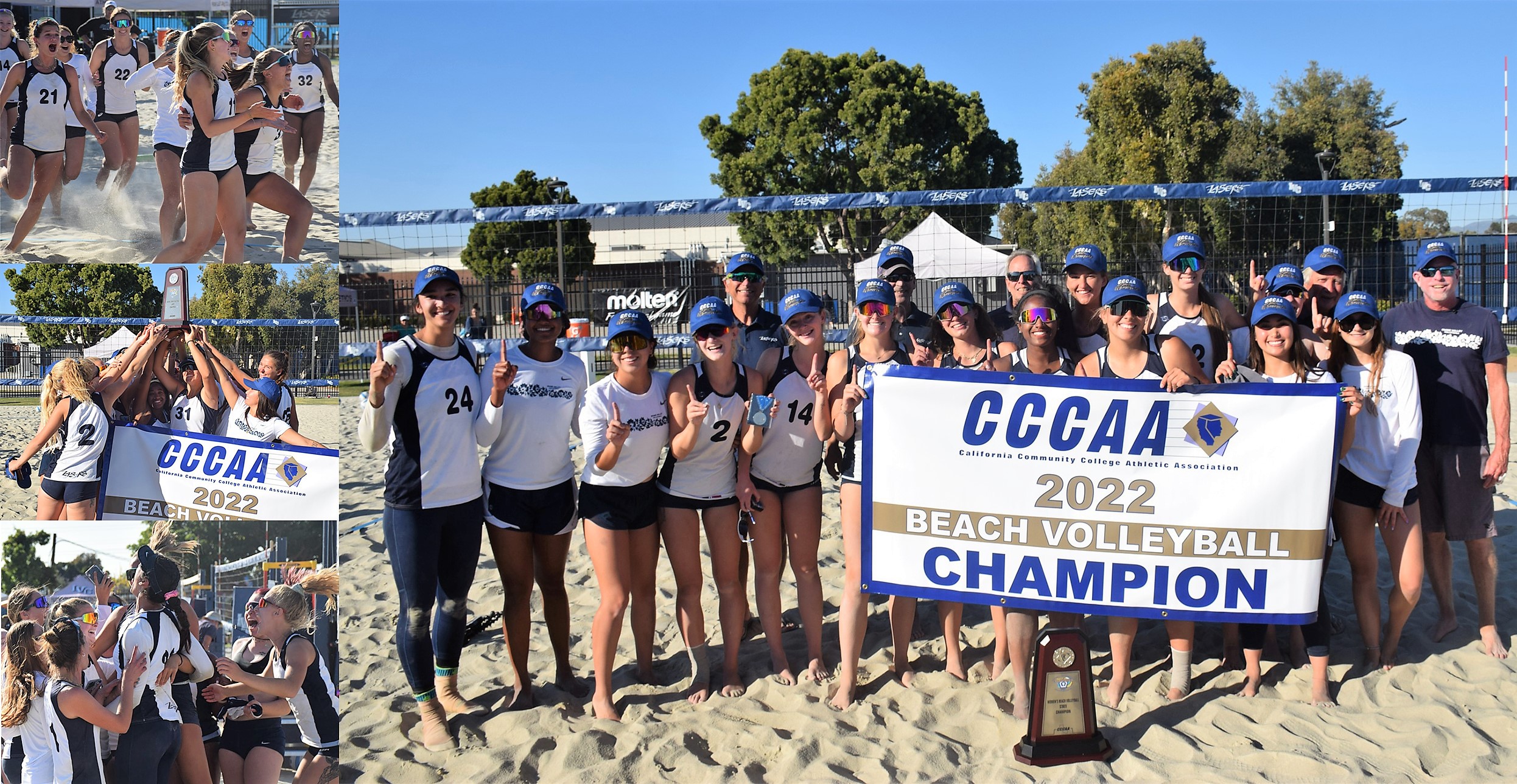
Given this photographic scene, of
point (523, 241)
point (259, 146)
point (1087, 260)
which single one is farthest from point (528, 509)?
point (523, 241)

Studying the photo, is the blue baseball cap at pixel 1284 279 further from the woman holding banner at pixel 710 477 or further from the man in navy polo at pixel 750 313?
the woman holding banner at pixel 710 477

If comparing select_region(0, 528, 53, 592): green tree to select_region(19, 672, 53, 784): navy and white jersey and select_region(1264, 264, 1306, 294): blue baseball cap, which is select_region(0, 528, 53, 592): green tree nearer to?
select_region(19, 672, 53, 784): navy and white jersey

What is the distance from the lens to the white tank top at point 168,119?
3.36m

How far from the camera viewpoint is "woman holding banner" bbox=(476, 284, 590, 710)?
3381 mm

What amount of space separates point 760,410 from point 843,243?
23190 millimetres

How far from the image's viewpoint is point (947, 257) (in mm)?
16578

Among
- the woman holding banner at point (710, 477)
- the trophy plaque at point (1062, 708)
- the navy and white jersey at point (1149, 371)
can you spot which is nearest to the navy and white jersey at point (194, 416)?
the woman holding banner at point (710, 477)

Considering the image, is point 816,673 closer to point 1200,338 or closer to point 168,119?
point 1200,338

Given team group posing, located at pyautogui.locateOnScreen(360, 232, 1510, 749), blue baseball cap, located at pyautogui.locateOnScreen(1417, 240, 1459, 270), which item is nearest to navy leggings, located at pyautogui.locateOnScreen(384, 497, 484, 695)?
team group posing, located at pyautogui.locateOnScreen(360, 232, 1510, 749)

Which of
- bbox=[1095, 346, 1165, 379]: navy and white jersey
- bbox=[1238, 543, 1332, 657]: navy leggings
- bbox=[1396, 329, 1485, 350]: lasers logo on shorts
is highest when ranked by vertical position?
bbox=[1396, 329, 1485, 350]: lasers logo on shorts

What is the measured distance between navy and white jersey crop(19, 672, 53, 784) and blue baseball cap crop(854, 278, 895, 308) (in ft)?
9.09

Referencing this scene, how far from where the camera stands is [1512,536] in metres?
A: 5.14

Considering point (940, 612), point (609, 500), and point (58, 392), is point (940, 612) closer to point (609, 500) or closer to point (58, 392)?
point (609, 500)

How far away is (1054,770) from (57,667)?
298 centimetres
